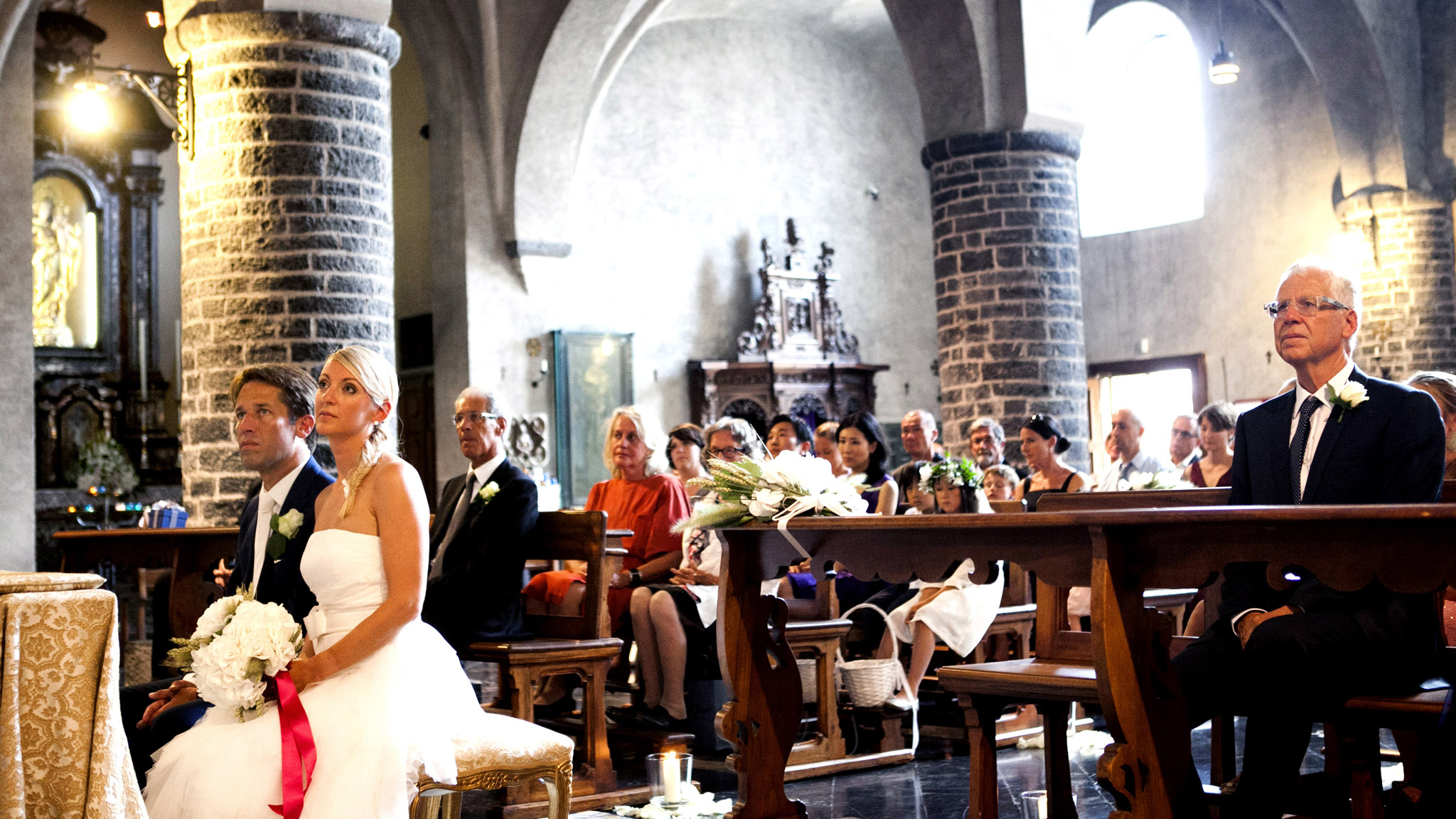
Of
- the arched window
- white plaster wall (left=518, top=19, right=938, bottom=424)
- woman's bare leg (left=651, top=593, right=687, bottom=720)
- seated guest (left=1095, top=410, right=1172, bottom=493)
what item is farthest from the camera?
the arched window

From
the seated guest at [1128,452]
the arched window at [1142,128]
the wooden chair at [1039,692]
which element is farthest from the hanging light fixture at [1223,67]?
the wooden chair at [1039,692]

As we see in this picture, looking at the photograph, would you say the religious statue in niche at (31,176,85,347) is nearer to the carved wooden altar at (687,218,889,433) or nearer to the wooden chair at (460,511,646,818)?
the carved wooden altar at (687,218,889,433)

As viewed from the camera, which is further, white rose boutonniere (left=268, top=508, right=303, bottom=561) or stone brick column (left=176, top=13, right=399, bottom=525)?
stone brick column (left=176, top=13, right=399, bottom=525)

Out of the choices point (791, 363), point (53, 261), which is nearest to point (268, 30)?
point (53, 261)

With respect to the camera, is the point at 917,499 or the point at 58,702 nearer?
the point at 58,702

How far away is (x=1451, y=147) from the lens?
14.0 meters

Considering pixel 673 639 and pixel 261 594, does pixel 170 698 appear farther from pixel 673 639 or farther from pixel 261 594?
pixel 673 639

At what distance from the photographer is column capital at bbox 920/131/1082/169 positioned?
10109 mm

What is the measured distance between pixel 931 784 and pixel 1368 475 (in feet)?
7.01

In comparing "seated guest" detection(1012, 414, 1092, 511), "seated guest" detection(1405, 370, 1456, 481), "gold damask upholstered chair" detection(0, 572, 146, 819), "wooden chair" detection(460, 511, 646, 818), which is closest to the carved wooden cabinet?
"seated guest" detection(1012, 414, 1092, 511)

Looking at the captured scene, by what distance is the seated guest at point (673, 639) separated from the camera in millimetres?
5406

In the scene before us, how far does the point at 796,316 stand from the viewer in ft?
51.8

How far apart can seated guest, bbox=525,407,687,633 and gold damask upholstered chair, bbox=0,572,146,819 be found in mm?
3348

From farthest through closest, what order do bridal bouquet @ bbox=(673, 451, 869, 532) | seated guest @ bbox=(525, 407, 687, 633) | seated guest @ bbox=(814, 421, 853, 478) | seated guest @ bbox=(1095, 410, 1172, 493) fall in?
seated guest @ bbox=(814, 421, 853, 478) → seated guest @ bbox=(1095, 410, 1172, 493) → seated guest @ bbox=(525, 407, 687, 633) → bridal bouquet @ bbox=(673, 451, 869, 532)
